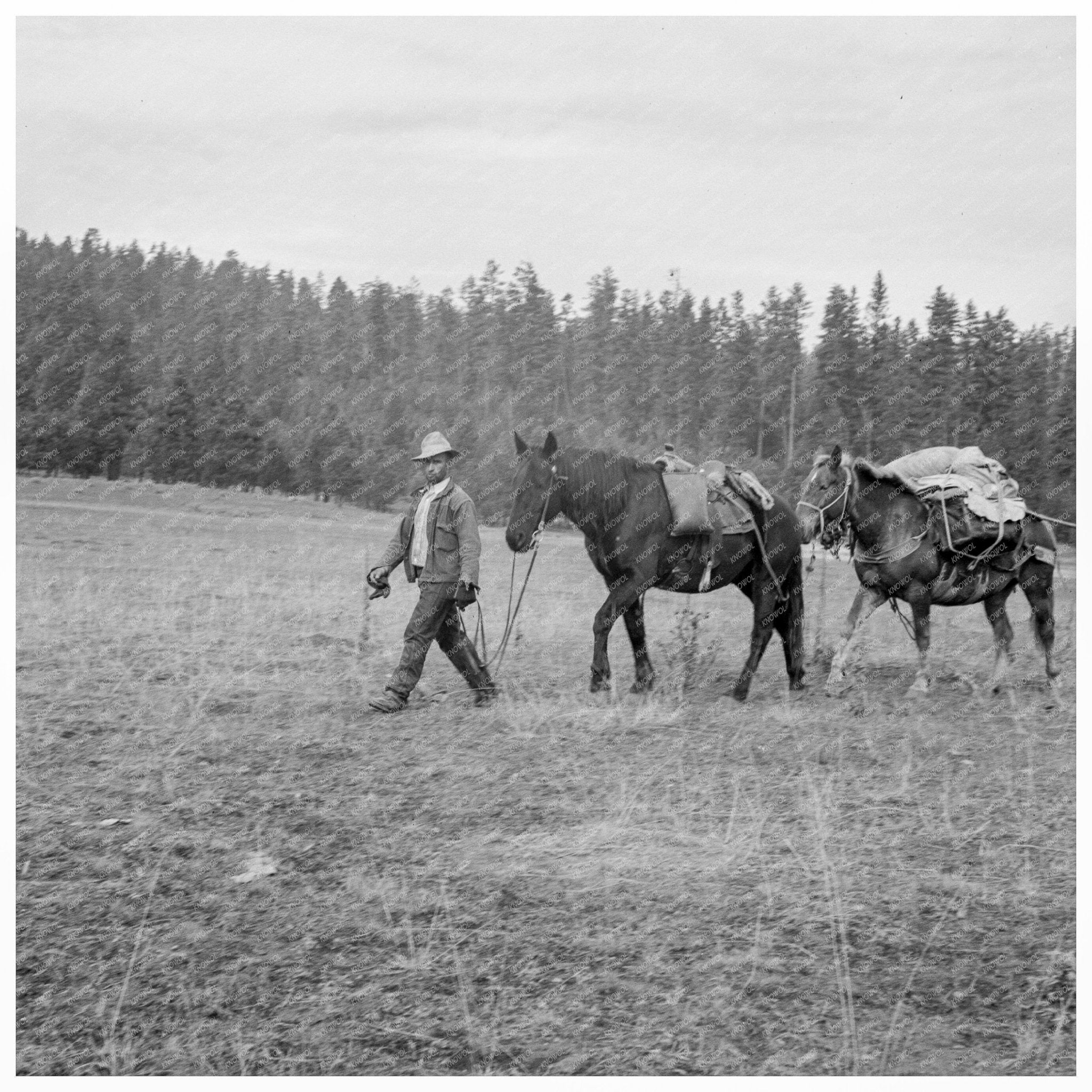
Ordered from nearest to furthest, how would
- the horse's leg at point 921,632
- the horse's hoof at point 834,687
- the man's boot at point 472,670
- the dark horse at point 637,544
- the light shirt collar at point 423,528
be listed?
the light shirt collar at point 423,528 < the dark horse at point 637,544 < the man's boot at point 472,670 < the horse's hoof at point 834,687 < the horse's leg at point 921,632

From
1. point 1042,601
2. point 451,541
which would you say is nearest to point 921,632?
point 1042,601

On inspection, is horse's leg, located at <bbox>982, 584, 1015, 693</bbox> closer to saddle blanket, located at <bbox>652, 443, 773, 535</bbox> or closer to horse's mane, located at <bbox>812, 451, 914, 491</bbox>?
horse's mane, located at <bbox>812, 451, 914, 491</bbox>

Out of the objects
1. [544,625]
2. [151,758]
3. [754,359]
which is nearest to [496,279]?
[754,359]

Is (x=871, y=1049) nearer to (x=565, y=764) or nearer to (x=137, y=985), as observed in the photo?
(x=137, y=985)

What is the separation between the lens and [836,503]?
9578 millimetres

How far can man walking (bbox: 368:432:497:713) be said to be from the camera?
8.37m

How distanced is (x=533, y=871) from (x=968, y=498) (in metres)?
6.61

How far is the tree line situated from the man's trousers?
1726 centimetres

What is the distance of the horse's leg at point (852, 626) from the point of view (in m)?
9.59

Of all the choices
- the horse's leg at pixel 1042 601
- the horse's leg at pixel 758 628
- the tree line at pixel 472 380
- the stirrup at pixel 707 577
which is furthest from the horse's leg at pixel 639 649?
the tree line at pixel 472 380

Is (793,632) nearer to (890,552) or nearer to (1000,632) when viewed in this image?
(890,552)

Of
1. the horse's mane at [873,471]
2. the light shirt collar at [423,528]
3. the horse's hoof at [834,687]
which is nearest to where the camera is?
the light shirt collar at [423,528]

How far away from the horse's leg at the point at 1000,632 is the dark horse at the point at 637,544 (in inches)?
75.7

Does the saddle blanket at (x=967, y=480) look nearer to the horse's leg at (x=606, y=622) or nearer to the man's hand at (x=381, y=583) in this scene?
the horse's leg at (x=606, y=622)
